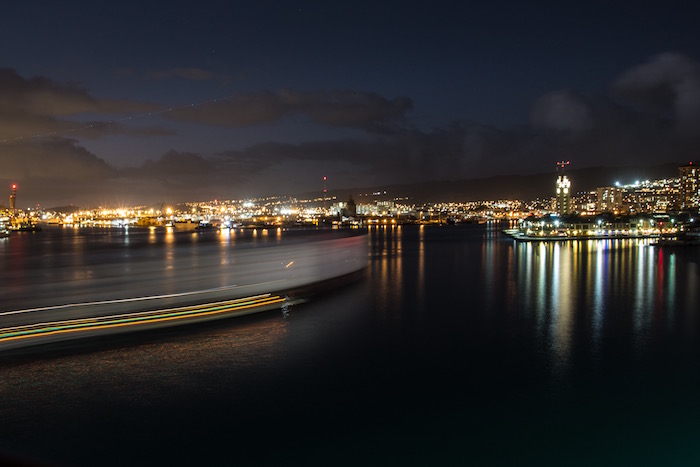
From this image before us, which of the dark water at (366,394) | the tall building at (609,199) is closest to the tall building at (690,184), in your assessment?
the tall building at (609,199)

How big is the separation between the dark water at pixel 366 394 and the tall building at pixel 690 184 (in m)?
166

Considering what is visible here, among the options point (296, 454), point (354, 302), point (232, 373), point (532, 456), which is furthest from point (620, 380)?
point (354, 302)

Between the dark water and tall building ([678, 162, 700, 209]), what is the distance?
166 meters

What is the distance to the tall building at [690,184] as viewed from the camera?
505ft

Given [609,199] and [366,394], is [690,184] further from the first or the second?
[366,394]

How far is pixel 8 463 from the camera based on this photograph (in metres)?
1.33

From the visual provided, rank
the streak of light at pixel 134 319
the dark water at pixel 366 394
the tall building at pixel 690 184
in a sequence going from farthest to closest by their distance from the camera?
the tall building at pixel 690 184 < the streak of light at pixel 134 319 < the dark water at pixel 366 394

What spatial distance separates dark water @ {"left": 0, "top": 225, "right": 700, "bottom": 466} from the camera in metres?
6.31

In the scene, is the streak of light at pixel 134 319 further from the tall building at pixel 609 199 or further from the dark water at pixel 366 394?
the tall building at pixel 609 199

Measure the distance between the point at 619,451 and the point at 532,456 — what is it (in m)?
1.11

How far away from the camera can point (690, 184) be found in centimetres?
15588

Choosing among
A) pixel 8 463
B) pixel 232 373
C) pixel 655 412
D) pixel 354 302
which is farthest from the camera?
pixel 354 302

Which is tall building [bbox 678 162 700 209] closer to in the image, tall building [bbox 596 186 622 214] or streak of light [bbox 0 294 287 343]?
tall building [bbox 596 186 622 214]

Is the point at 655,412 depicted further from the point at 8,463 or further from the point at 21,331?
the point at 21,331
